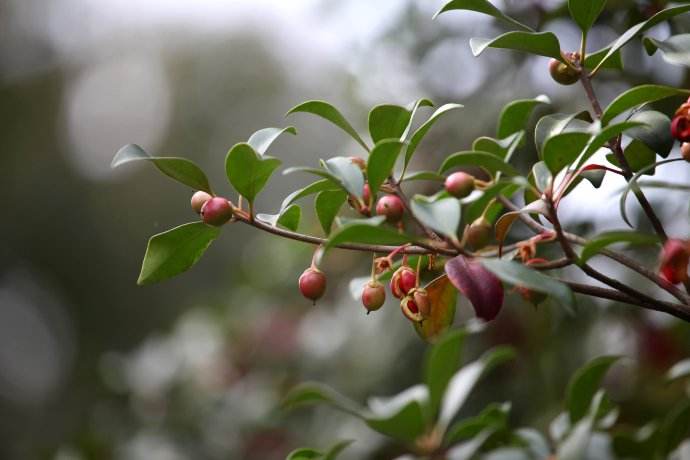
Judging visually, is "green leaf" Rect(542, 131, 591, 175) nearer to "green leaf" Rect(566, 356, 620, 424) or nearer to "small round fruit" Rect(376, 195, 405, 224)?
"small round fruit" Rect(376, 195, 405, 224)

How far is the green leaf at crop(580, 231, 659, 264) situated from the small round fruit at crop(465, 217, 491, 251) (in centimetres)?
6

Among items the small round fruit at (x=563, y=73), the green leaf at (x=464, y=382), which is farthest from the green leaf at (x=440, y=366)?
the small round fruit at (x=563, y=73)

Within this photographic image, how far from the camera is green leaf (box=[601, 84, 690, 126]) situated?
0.57m

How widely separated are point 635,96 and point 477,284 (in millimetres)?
174

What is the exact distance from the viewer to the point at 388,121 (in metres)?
0.61

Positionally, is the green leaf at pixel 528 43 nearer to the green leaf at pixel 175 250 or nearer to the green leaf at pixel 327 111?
the green leaf at pixel 327 111

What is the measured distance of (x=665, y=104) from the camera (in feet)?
2.78

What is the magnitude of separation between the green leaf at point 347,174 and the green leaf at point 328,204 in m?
0.06

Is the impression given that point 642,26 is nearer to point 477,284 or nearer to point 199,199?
point 477,284

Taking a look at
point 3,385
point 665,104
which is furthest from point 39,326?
point 665,104

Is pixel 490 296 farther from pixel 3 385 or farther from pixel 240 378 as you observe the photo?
pixel 3 385

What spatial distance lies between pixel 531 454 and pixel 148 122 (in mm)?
7368

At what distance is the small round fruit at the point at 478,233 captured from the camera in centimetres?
55

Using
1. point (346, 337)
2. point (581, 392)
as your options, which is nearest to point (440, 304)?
point (581, 392)
